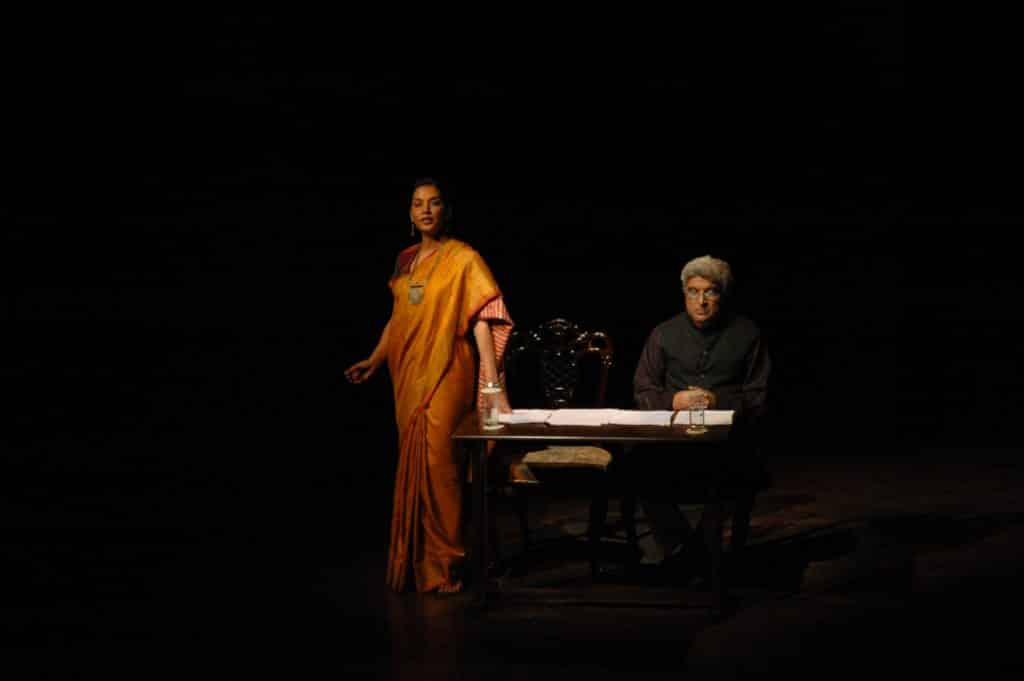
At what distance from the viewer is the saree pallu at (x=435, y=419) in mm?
4887

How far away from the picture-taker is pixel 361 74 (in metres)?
7.49

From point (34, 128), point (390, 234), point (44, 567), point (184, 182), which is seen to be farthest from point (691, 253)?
point (44, 567)

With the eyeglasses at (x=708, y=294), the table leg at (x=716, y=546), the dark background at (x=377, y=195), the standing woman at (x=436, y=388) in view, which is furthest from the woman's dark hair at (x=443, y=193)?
the dark background at (x=377, y=195)

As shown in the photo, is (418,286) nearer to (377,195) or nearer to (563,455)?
(563,455)

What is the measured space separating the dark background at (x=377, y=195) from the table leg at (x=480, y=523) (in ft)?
7.59

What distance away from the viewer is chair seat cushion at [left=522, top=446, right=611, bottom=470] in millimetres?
4906

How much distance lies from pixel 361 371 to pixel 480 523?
88 cm

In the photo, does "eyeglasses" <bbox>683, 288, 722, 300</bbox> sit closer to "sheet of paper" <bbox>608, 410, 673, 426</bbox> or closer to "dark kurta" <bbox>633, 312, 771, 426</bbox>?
"dark kurta" <bbox>633, 312, 771, 426</bbox>

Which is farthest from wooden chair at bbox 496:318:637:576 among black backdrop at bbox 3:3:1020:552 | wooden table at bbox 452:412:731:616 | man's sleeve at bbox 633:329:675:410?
black backdrop at bbox 3:3:1020:552

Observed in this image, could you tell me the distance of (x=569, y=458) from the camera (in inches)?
195

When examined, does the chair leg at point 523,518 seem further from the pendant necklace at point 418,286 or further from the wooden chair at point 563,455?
the pendant necklace at point 418,286

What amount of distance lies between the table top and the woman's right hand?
642mm

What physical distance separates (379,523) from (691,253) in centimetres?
319

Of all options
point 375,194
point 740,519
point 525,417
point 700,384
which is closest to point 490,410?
point 525,417
